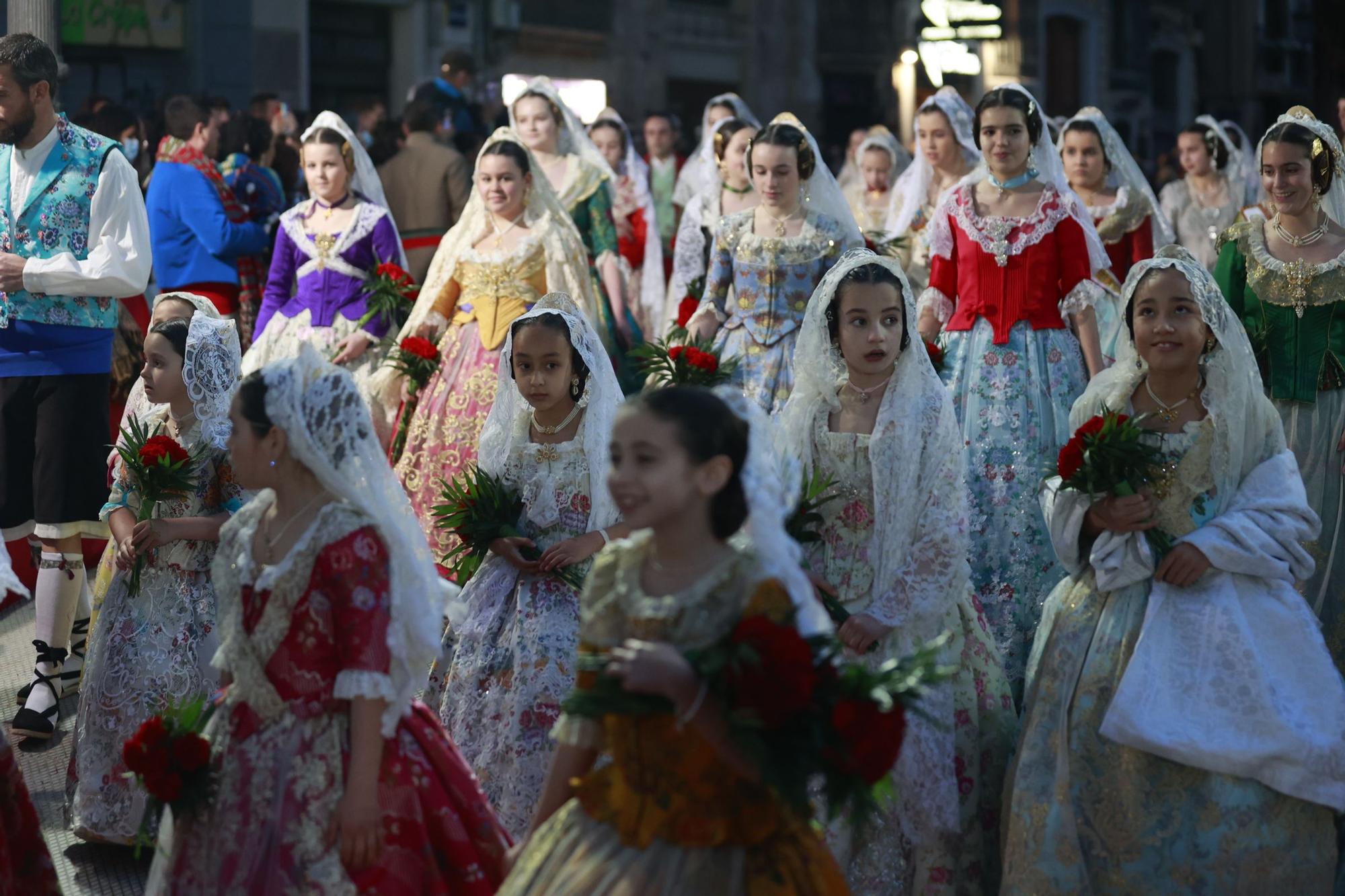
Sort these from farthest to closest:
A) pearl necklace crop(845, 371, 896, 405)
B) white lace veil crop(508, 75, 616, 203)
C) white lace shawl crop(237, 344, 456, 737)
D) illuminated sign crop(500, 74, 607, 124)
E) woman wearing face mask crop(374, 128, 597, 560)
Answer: illuminated sign crop(500, 74, 607, 124) < white lace veil crop(508, 75, 616, 203) < woman wearing face mask crop(374, 128, 597, 560) < pearl necklace crop(845, 371, 896, 405) < white lace shawl crop(237, 344, 456, 737)

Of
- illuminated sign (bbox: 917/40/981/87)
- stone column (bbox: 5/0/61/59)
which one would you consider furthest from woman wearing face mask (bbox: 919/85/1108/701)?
illuminated sign (bbox: 917/40/981/87)

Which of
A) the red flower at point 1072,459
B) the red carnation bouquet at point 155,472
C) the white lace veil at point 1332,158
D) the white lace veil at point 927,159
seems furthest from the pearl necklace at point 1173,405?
the white lace veil at point 927,159

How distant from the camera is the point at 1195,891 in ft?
14.3

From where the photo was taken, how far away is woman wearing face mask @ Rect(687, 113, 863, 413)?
745 centimetres

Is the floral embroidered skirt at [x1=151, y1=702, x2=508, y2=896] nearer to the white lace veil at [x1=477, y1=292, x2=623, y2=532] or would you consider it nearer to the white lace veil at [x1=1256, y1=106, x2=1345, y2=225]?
the white lace veil at [x1=477, y1=292, x2=623, y2=532]

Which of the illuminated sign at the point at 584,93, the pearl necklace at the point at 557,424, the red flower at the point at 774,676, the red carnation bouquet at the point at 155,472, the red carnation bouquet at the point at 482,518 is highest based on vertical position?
the illuminated sign at the point at 584,93

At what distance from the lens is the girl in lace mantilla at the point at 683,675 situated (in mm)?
3160

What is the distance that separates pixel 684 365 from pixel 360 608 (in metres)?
2.94

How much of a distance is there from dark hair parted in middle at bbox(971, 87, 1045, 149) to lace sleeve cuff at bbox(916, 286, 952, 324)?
684mm

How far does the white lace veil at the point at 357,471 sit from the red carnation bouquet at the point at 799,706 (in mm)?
755

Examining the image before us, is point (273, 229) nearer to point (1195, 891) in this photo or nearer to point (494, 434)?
point (494, 434)

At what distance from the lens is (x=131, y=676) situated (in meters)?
5.12

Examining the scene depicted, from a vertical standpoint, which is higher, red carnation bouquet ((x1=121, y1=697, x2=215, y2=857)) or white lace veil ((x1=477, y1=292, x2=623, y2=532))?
white lace veil ((x1=477, y1=292, x2=623, y2=532))

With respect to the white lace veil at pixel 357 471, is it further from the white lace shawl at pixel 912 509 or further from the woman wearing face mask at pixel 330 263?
the woman wearing face mask at pixel 330 263
